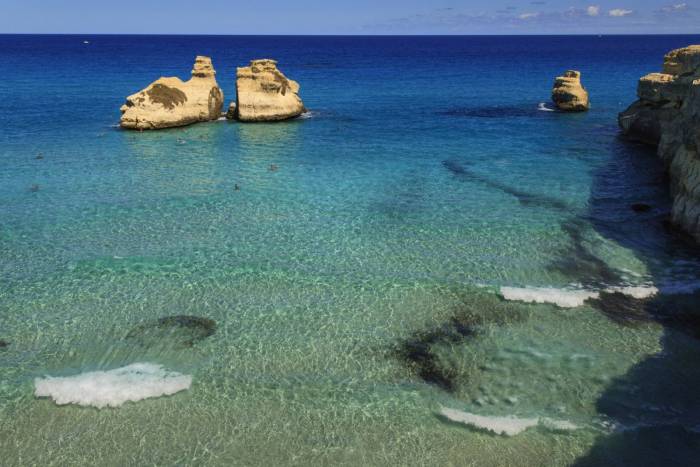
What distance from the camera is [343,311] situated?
14.6 meters

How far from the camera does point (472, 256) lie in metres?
17.6

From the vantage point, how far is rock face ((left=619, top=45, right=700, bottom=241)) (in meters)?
19.1

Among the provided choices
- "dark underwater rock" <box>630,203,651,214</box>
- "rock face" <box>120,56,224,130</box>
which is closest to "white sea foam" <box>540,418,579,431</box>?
"dark underwater rock" <box>630,203,651,214</box>

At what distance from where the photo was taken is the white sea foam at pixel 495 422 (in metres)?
10.5

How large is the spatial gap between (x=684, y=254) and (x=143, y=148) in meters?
28.5

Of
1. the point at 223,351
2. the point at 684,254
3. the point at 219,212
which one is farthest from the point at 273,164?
the point at 684,254

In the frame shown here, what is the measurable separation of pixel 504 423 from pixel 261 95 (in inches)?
1359

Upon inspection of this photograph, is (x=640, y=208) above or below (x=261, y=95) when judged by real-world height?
below

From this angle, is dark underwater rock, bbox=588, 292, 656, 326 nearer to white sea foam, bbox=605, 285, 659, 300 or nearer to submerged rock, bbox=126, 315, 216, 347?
white sea foam, bbox=605, 285, 659, 300

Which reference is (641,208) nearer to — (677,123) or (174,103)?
(677,123)

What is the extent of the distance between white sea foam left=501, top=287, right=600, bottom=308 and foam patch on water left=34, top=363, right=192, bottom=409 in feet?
29.5

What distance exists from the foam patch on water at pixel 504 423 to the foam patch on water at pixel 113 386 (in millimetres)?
5863

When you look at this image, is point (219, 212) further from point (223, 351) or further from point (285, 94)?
point (285, 94)

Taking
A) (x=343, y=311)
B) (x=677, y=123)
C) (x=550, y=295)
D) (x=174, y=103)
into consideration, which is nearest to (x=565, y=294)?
(x=550, y=295)
